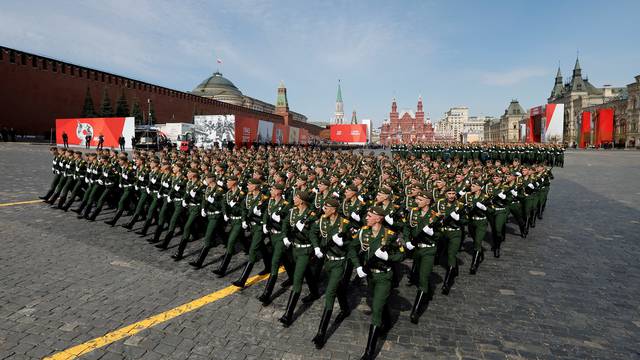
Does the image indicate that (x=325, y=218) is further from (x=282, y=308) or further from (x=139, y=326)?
(x=139, y=326)

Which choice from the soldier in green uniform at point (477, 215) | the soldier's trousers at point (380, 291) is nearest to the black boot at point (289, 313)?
the soldier's trousers at point (380, 291)

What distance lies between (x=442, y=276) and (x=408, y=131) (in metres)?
136

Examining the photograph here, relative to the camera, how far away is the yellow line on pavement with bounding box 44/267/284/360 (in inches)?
172

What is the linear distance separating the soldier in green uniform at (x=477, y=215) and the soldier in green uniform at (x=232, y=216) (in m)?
4.64

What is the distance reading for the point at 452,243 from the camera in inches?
260

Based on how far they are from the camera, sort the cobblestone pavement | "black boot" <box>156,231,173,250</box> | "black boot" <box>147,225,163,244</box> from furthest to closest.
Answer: "black boot" <box>147,225,163,244</box>, "black boot" <box>156,231,173,250</box>, the cobblestone pavement

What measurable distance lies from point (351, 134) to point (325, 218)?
51.7 meters

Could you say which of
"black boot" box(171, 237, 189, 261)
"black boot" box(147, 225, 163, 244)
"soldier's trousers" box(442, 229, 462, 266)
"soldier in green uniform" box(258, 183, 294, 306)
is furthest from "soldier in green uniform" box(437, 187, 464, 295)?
"black boot" box(147, 225, 163, 244)

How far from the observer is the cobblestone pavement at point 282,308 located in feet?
15.0

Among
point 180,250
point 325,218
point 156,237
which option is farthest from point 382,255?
point 156,237

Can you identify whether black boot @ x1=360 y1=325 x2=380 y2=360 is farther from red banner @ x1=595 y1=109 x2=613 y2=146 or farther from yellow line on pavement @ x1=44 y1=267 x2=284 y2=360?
red banner @ x1=595 y1=109 x2=613 y2=146

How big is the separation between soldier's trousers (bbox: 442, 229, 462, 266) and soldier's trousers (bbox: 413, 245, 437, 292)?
0.96m

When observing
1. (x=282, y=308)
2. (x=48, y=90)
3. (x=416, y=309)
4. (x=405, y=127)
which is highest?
(x=405, y=127)

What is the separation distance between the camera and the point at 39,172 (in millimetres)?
19031
